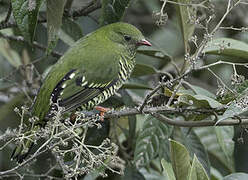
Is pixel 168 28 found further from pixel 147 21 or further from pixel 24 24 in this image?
pixel 24 24

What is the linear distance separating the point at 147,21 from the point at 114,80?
2712mm

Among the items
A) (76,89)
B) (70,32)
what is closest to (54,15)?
(76,89)

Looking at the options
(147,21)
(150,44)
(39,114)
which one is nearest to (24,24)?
(39,114)

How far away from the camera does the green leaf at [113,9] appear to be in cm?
347

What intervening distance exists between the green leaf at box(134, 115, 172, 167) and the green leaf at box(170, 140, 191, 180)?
83 cm

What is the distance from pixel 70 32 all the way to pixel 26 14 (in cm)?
101

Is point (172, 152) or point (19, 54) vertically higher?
point (19, 54)

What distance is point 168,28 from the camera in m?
6.95

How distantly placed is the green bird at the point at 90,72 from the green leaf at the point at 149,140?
0.35m

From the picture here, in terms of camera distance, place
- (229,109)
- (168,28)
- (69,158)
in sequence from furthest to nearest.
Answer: (168,28), (69,158), (229,109)

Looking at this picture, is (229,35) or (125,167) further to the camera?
(229,35)

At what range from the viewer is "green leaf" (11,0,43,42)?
3.15m

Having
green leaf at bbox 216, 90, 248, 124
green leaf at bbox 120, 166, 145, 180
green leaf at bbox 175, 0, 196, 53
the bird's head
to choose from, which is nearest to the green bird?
the bird's head

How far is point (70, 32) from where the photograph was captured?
423 centimetres
